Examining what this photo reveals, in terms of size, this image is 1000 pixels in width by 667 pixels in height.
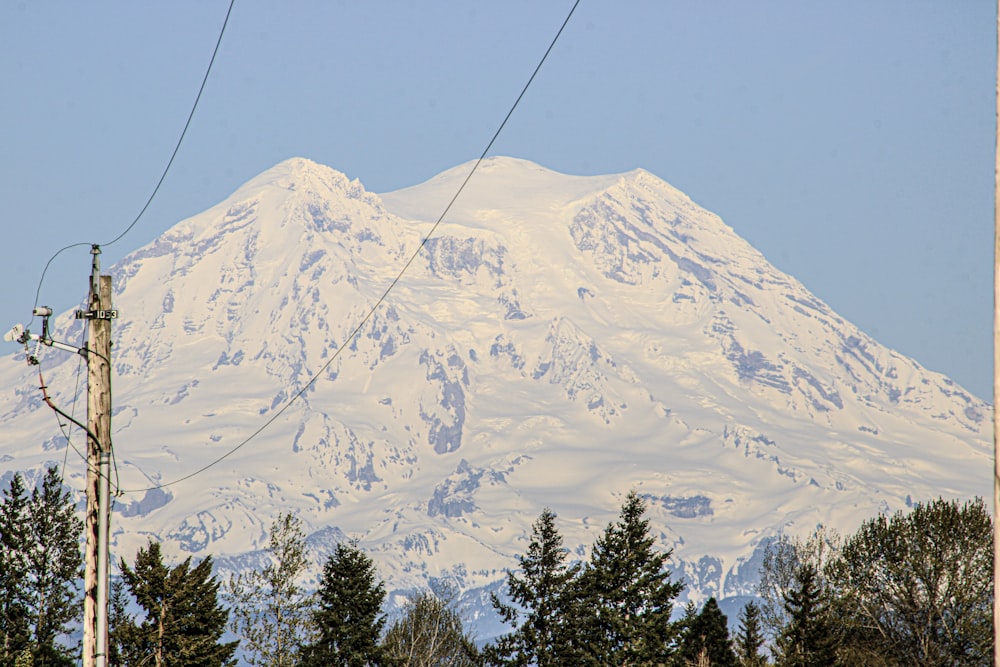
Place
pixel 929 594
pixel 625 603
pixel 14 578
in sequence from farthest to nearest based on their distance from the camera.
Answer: pixel 14 578 < pixel 929 594 < pixel 625 603

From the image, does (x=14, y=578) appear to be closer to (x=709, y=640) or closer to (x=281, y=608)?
(x=281, y=608)

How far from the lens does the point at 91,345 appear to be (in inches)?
1088

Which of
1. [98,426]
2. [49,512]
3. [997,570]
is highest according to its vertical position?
[49,512]

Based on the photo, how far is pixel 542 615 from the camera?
80312 millimetres

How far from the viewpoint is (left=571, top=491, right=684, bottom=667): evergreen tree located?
246 feet

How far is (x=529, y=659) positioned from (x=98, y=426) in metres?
57.1

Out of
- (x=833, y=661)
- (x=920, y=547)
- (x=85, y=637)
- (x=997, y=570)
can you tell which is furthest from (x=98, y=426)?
(x=920, y=547)

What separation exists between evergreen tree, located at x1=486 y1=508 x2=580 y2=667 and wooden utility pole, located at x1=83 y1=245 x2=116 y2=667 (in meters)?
53.4

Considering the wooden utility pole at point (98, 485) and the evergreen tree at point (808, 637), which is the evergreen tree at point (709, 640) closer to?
the evergreen tree at point (808, 637)

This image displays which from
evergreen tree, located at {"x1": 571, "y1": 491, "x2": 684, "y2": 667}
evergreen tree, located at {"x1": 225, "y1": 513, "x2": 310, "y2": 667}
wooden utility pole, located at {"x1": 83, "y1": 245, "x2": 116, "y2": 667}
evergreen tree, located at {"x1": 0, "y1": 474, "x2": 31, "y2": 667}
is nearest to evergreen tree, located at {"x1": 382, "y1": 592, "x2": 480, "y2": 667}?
evergreen tree, located at {"x1": 225, "y1": 513, "x2": 310, "y2": 667}

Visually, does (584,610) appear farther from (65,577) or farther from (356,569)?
(65,577)

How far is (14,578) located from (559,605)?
112 feet

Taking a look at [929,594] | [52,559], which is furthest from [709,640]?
[52,559]

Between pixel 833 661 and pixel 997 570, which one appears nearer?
pixel 997 570
